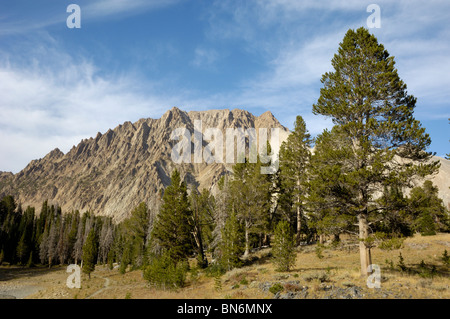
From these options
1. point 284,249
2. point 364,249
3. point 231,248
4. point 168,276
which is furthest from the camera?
point 231,248

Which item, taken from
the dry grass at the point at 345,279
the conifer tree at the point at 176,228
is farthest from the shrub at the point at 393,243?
the conifer tree at the point at 176,228

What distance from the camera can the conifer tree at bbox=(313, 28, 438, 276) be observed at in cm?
1457

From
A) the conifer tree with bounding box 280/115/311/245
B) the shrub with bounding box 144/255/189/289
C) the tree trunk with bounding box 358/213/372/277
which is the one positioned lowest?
the shrub with bounding box 144/255/189/289

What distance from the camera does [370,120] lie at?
1492cm

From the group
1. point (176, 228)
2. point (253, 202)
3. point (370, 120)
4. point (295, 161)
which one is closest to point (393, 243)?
point (370, 120)

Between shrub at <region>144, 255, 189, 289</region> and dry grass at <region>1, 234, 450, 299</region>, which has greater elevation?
dry grass at <region>1, 234, 450, 299</region>

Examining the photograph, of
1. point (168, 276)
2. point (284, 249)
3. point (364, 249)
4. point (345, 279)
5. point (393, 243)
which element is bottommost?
point (168, 276)

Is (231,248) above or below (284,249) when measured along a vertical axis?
below

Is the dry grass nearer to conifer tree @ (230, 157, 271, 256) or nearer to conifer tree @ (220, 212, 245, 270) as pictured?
conifer tree @ (220, 212, 245, 270)

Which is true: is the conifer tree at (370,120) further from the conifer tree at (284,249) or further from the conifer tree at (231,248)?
the conifer tree at (231,248)

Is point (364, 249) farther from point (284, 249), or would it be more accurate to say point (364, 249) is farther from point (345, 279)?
point (284, 249)

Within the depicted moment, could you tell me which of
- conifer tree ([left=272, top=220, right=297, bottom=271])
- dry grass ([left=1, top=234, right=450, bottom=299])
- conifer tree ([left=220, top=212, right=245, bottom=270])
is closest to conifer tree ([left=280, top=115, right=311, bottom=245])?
dry grass ([left=1, top=234, right=450, bottom=299])
